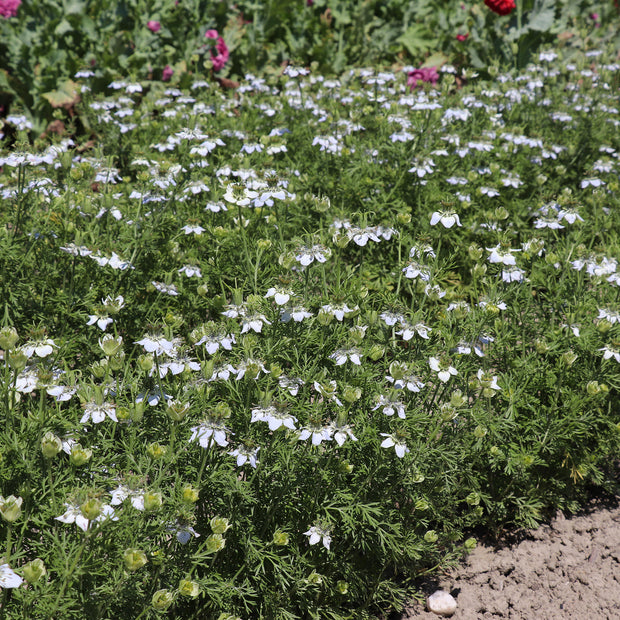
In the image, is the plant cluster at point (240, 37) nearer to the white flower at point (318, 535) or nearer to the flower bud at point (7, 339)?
the flower bud at point (7, 339)

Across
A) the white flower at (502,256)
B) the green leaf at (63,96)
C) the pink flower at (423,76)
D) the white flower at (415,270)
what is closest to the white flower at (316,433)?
the white flower at (415,270)

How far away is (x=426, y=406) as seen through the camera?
10.2 ft

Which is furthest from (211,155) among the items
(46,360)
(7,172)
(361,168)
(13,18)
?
(13,18)

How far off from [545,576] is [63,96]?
240 inches

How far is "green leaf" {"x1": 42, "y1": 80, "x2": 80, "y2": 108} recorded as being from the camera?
6.61 meters

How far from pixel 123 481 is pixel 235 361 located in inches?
31.1

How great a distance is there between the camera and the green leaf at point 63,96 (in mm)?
6608

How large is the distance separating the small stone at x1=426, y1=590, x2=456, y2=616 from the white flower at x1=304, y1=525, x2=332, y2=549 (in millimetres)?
812

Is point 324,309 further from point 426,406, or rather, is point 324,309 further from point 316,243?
point 426,406

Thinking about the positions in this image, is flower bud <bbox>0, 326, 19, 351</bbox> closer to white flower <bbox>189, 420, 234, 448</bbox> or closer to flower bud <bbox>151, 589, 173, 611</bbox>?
white flower <bbox>189, 420, 234, 448</bbox>

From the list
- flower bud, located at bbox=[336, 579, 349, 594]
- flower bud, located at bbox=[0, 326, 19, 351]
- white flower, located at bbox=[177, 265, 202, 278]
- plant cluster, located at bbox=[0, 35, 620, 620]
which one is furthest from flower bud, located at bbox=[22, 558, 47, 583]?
white flower, located at bbox=[177, 265, 202, 278]

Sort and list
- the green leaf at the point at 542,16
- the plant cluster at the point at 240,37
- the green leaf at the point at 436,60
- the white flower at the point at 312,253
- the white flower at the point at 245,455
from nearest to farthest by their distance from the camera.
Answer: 1. the white flower at the point at 245,455
2. the white flower at the point at 312,253
3. the plant cluster at the point at 240,37
4. the green leaf at the point at 542,16
5. the green leaf at the point at 436,60

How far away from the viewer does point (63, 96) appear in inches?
261

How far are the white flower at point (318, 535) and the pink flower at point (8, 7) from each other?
6838mm
